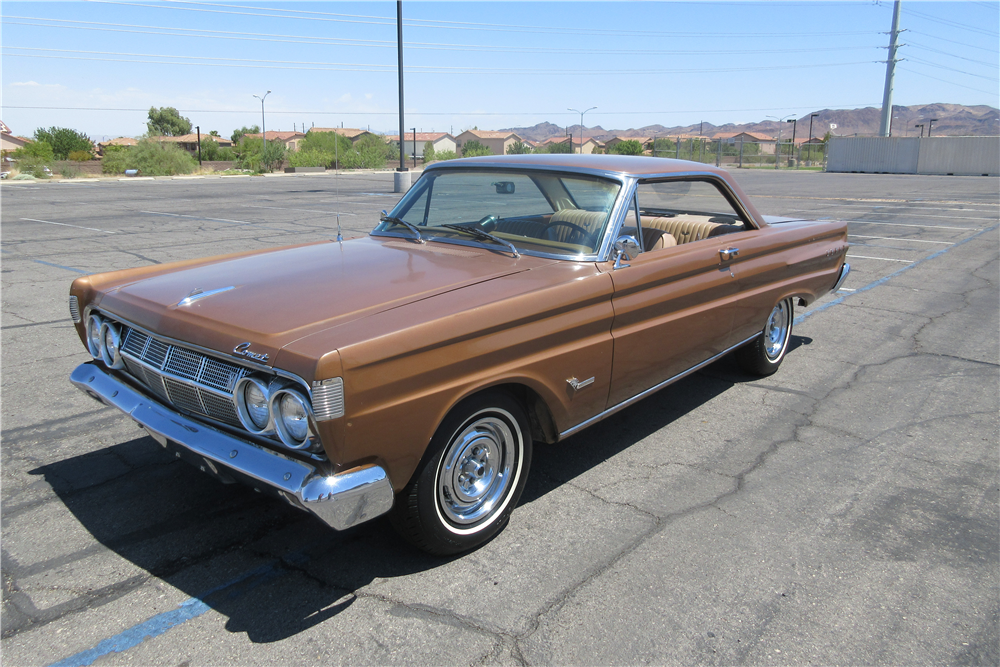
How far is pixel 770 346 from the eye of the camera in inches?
211

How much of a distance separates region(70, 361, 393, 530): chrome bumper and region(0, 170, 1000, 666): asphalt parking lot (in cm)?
47

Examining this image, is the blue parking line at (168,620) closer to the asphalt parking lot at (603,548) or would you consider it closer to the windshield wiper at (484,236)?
the asphalt parking lot at (603,548)

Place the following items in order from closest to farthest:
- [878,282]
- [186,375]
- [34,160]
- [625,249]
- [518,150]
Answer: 1. [186,375]
2. [625,249]
3. [878,282]
4. [518,150]
5. [34,160]

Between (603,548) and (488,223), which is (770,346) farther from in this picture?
(603,548)

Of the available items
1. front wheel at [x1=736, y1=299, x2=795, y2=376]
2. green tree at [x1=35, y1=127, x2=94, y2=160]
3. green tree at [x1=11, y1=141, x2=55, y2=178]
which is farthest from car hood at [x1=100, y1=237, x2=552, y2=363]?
green tree at [x1=35, y1=127, x2=94, y2=160]

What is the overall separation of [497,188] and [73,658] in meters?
3.05

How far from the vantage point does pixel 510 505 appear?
10.4ft

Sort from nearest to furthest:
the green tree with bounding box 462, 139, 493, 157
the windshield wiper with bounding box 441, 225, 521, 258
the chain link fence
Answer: the windshield wiper with bounding box 441, 225, 521, 258
the green tree with bounding box 462, 139, 493, 157
the chain link fence

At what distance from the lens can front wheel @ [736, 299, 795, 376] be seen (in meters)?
5.17

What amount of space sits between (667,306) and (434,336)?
5.47 ft

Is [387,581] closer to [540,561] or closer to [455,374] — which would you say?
[540,561]

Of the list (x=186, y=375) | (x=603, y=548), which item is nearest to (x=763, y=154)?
(x=603, y=548)

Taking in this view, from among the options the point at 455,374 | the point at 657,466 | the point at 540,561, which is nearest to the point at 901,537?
the point at 657,466

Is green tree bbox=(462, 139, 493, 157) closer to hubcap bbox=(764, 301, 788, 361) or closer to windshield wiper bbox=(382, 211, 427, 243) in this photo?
hubcap bbox=(764, 301, 788, 361)
